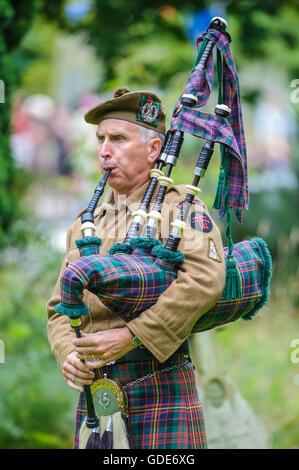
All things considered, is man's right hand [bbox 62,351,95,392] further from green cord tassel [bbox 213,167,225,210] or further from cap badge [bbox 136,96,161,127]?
cap badge [bbox 136,96,161,127]

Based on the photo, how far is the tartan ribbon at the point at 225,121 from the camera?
2064mm

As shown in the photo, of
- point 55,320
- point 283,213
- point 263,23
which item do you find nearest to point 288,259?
point 283,213

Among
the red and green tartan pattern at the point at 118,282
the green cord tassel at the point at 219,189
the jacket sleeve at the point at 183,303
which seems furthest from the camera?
the green cord tassel at the point at 219,189

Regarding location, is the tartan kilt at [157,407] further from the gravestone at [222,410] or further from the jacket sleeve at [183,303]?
the gravestone at [222,410]

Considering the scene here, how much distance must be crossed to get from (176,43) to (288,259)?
8.37 feet

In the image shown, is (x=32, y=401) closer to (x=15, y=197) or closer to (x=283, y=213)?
(x=15, y=197)

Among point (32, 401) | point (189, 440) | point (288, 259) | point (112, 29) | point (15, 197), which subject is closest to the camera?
point (189, 440)

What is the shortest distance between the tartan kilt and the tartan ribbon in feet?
2.19

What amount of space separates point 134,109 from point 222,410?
1945 millimetres

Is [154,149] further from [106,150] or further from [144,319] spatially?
[144,319]

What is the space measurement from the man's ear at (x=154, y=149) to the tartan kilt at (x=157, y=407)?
2.62 ft

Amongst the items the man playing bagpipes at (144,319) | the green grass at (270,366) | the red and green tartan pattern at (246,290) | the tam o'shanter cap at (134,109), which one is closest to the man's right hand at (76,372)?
the man playing bagpipes at (144,319)

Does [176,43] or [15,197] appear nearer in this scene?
[15,197]

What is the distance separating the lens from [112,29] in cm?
567
